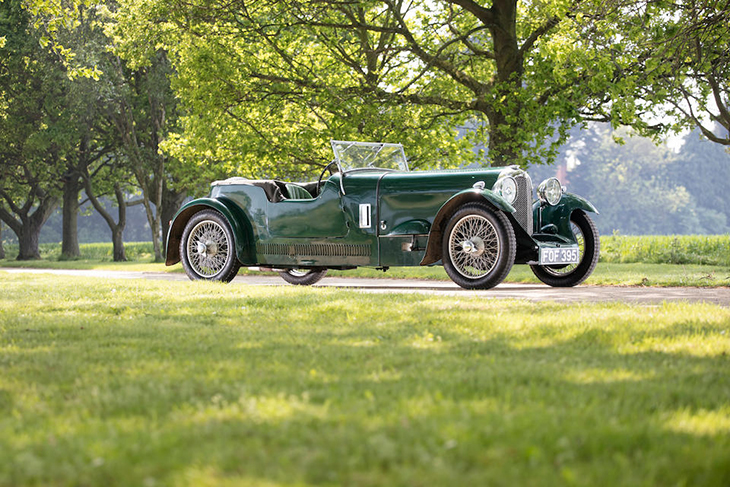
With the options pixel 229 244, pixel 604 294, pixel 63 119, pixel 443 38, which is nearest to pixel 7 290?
pixel 229 244

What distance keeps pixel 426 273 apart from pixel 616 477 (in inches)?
523

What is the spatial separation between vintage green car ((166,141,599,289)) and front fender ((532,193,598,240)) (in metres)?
0.01

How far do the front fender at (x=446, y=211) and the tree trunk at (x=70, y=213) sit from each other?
92.5ft

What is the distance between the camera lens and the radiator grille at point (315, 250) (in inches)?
382

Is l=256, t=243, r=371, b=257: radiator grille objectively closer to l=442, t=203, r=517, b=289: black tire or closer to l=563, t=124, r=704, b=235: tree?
l=442, t=203, r=517, b=289: black tire

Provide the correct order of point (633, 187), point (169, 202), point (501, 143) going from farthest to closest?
point (633, 187), point (169, 202), point (501, 143)

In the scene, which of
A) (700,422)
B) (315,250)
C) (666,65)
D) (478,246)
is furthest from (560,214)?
(700,422)

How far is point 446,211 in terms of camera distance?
9.03m

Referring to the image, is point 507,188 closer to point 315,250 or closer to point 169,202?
point 315,250

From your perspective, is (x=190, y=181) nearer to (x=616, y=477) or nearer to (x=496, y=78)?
(x=496, y=78)

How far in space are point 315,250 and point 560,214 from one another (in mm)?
3277

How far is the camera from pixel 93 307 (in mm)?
7059

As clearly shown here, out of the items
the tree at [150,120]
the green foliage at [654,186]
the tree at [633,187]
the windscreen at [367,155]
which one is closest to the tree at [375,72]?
the windscreen at [367,155]

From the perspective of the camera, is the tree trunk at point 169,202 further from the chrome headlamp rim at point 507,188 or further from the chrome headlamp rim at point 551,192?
the chrome headlamp rim at point 507,188
